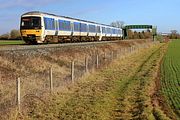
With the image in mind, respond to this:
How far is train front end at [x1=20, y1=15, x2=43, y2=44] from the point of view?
116ft

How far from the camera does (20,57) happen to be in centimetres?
2378

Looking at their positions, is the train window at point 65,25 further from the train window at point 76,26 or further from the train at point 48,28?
the train window at point 76,26

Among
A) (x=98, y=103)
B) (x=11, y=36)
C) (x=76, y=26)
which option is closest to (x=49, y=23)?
(x=76, y=26)

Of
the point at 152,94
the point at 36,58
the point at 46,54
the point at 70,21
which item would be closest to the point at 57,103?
the point at 152,94

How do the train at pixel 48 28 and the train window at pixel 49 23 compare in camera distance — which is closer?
A: the train at pixel 48 28

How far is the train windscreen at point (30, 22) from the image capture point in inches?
1405

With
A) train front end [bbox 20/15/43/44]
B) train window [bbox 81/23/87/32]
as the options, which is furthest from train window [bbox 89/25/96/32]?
train front end [bbox 20/15/43/44]

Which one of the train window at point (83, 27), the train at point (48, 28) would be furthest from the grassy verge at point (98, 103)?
the train window at point (83, 27)

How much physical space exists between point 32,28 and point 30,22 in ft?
2.59

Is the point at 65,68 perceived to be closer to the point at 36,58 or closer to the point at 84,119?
the point at 36,58

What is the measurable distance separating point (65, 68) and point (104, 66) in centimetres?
458

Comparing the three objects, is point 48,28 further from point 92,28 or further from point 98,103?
point 98,103

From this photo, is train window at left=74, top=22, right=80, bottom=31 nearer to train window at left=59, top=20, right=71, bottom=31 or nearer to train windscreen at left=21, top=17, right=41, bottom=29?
train window at left=59, top=20, right=71, bottom=31

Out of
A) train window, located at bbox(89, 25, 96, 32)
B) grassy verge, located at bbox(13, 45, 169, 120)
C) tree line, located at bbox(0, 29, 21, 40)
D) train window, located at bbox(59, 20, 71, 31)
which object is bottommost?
tree line, located at bbox(0, 29, 21, 40)
